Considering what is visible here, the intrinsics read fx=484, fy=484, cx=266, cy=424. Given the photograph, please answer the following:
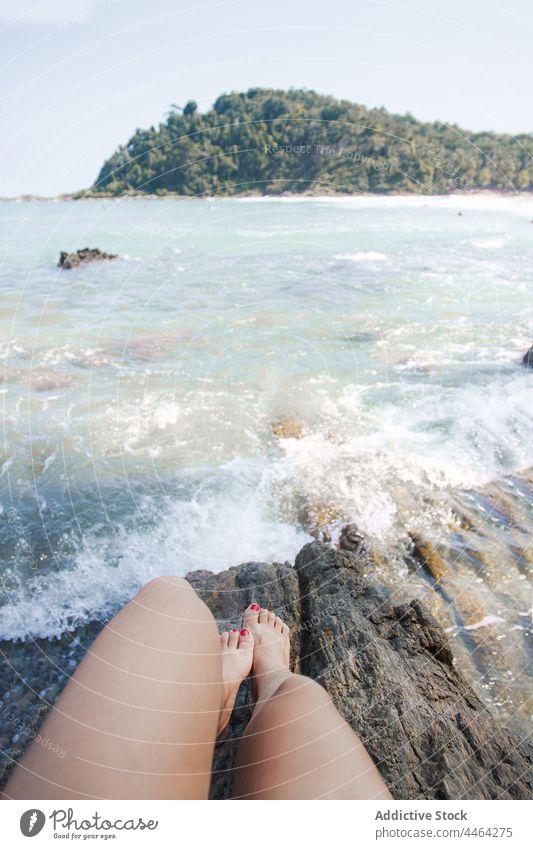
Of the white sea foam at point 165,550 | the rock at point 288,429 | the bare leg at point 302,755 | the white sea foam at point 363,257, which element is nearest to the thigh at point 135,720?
the bare leg at point 302,755

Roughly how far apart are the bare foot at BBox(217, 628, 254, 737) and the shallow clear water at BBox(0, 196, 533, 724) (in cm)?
113

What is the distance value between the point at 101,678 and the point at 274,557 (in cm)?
244

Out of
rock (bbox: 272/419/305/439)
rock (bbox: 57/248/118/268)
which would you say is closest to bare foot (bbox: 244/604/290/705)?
rock (bbox: 272/419/305/439)

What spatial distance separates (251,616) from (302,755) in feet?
4.06

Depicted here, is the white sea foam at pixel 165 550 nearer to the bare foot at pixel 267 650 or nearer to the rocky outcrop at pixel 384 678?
the rocky outcrop at pixel 384 678

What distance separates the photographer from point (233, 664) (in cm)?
254

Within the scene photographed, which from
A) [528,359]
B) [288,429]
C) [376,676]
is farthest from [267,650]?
[528,359]

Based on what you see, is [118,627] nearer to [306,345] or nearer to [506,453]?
[506,453]

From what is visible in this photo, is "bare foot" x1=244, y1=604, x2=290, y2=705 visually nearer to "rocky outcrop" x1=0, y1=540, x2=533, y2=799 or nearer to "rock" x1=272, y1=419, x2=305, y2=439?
"rocky outcrop" x1=0, y1=540, x2=533, y2=799

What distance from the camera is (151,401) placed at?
655 centimetres

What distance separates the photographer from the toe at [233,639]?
2.71 meters

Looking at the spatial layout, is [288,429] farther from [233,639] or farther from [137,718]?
[137,718]

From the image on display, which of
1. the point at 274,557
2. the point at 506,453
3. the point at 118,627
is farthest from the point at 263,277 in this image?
the point at 118,627

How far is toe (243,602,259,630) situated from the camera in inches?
110
